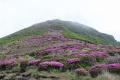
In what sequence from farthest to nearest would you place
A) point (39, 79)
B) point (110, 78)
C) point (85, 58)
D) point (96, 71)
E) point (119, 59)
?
point (85, 58), point (119, 59), point (96, 71), point (39, 79), point (110, 78)

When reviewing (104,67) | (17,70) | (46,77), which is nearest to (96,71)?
(104,67)

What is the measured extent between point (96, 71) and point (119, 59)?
4130 millimetres

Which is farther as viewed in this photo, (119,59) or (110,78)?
(119,59)

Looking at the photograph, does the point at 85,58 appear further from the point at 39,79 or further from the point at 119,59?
the point at 39,79

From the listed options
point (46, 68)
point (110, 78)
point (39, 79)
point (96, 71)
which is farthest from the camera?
point (46, 68)

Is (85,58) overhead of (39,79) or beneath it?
overhead

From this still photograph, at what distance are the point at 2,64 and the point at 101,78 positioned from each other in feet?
29.9

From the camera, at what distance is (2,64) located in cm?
1255

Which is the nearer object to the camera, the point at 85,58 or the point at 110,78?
the point at 110,78

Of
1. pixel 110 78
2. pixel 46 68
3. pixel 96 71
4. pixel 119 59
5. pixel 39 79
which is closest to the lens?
pixel 110 78

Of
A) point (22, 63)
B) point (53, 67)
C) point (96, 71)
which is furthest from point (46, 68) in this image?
point (96, 71)

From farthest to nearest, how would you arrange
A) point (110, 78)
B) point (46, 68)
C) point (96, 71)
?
point (46, 68)
point (96, 71)
point (110, 78)

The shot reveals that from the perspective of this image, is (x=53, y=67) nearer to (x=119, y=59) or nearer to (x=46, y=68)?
(x=46, y=68)

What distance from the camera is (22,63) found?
39.3ft
